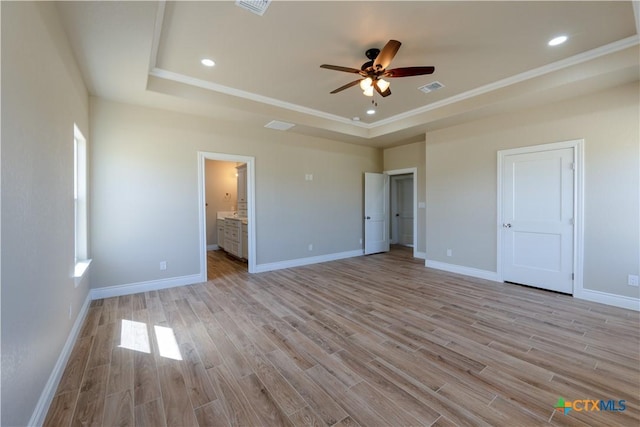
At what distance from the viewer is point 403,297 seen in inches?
143

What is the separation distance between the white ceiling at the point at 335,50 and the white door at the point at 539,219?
89 centimetres

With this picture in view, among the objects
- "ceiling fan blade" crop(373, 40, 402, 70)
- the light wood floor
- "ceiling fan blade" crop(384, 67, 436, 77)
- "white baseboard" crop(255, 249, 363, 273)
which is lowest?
the light wood floor

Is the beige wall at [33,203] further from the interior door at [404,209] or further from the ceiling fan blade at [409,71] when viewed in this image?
the interior door at [404,209]

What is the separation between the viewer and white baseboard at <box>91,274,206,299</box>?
11.8 ft

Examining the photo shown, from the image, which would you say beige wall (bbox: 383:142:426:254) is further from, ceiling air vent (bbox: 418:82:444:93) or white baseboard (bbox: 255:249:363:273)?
ceiling air vent (bbox: 418:82:444:93)

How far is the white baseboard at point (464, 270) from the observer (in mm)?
4426

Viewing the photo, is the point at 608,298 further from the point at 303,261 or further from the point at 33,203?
the point at 33,203

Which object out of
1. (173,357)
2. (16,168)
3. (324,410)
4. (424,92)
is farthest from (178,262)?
(424,92)

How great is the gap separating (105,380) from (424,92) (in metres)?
4.77

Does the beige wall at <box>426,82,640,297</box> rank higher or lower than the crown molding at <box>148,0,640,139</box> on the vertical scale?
lower

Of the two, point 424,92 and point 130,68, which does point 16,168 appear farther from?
point 424,92

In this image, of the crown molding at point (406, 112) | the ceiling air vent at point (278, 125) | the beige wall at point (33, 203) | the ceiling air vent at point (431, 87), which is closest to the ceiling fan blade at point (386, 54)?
the ceiling air vent at point (431, 87)

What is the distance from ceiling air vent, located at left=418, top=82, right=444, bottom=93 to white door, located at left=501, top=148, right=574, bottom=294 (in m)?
1.61

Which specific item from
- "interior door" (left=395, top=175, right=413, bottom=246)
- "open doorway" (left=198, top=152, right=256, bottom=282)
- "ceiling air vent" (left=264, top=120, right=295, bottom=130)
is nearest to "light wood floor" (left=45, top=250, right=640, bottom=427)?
"open doorway" (left=198, top=152, right=256, bottom=282)
